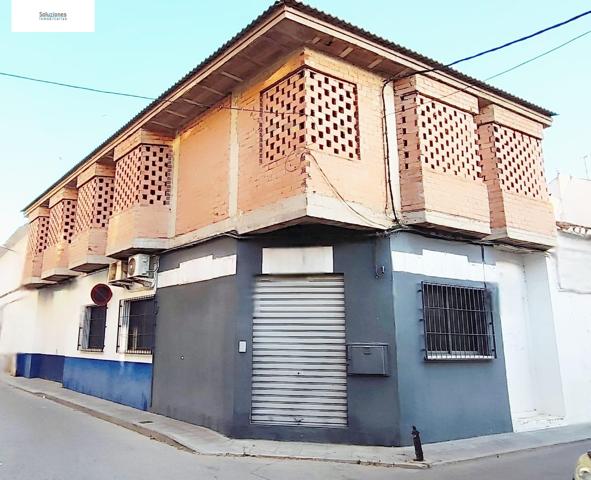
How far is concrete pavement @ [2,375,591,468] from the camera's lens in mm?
6875

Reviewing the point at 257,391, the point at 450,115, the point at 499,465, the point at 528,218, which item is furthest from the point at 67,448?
the point at 528,218

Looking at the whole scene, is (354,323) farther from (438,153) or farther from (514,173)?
(514,173)

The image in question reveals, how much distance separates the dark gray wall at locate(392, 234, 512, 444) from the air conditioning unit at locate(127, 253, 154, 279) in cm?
556

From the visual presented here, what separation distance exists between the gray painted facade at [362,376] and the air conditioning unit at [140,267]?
1862mm

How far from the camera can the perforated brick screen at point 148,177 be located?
10.6 meters

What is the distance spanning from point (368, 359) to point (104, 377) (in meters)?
7.82

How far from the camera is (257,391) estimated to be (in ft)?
26.6

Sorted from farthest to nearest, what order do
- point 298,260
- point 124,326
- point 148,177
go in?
point 124,326
point 148,177
point 298,260

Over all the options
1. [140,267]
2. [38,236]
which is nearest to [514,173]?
[140,267]

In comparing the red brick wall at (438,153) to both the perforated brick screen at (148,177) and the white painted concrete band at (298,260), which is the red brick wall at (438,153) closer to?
the white painted concrete band at (298,260)

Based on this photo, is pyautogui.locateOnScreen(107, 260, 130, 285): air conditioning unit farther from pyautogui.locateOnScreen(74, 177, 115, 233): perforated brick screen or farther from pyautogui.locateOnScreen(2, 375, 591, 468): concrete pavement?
pyautogui.locateOnScreen(2, 375, 591, 468): concrete pavement

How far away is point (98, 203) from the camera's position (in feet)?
42.2

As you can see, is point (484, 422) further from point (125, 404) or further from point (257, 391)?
point (125, 404)

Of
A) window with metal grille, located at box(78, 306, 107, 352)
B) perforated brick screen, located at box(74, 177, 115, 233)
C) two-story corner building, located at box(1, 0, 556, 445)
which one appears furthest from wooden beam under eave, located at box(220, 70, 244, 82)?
window with metal grille, located at box(78, 306, 107, 352)
